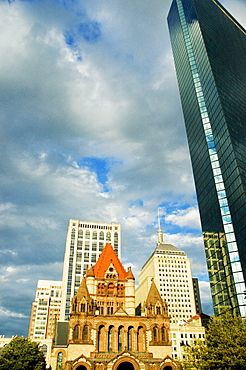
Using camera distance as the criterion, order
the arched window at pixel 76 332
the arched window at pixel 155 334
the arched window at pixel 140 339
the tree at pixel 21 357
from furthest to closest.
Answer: the arched window at pixel 155 334, the arched window at pixel 140 339, the arched window at pixel 76 332, the tree at pixel 21 357

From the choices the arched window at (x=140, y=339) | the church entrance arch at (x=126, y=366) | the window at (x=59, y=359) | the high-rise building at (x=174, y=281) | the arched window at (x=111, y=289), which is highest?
the high-rise building at (x=174, y=281)

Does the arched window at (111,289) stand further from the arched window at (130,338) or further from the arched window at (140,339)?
the arched window at (140,339)

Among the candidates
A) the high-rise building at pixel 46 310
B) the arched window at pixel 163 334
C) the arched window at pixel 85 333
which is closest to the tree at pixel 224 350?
the arched window at pixel 163 334

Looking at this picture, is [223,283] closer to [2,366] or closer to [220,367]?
[220,367]

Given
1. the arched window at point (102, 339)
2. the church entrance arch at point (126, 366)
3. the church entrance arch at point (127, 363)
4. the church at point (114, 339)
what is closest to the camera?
the church entrance arch at point (127, 363)

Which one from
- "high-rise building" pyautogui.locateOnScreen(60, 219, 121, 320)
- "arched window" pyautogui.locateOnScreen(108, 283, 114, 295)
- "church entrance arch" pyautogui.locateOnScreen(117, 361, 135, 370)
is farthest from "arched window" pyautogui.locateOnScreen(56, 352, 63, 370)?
"high-rise building" pyautogui.locateOnScreen(60, 219, 121, 320)

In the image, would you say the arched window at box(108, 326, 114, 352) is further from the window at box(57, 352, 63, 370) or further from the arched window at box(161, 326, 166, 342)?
the window at box(57, 352, 63, 370)

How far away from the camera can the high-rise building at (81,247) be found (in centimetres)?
13112

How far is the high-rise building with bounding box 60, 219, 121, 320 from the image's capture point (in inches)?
5162

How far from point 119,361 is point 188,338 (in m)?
39.8

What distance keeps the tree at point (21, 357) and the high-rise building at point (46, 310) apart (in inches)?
4244

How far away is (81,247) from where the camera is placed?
142m

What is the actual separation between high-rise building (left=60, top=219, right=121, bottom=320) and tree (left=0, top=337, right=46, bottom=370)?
63082 mm

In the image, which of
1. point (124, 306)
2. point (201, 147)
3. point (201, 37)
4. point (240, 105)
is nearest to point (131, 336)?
point (124, 306)
